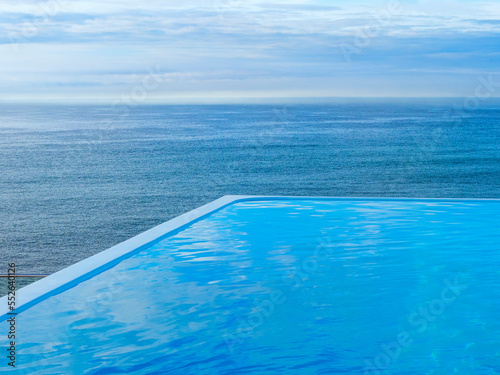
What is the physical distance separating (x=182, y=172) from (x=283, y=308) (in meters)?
39.8

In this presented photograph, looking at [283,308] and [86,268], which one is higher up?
[86,268]

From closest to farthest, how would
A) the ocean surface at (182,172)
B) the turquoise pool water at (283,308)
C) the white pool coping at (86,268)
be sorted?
the turquoise pool water at (283,308)
the white pool coping at (86,268)
the ocean surface at (182,172)

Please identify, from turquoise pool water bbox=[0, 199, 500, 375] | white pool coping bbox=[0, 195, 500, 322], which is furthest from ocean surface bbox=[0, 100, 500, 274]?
turquoise pool water bbox=[0, 199, 500, 375]

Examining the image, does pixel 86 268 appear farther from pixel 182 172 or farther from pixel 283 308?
pixel 182 172

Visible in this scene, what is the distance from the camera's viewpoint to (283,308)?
14.8 feet

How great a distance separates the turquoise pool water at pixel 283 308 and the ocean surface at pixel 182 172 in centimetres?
1341

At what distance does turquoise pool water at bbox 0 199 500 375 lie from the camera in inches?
142

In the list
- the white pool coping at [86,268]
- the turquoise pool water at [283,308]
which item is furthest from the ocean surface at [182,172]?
the turquoise pool water at [283,308]

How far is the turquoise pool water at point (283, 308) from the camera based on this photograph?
142 inches

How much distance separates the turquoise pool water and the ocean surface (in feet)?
44.0

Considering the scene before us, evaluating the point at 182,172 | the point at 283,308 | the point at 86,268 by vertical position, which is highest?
the point at 182,172

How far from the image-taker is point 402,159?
49469 millimetres

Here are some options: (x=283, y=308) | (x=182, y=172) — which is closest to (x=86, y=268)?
(x=283, y=308)

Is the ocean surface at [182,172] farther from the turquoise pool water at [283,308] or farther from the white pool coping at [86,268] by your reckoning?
the turquoise pool water at [283,308]
